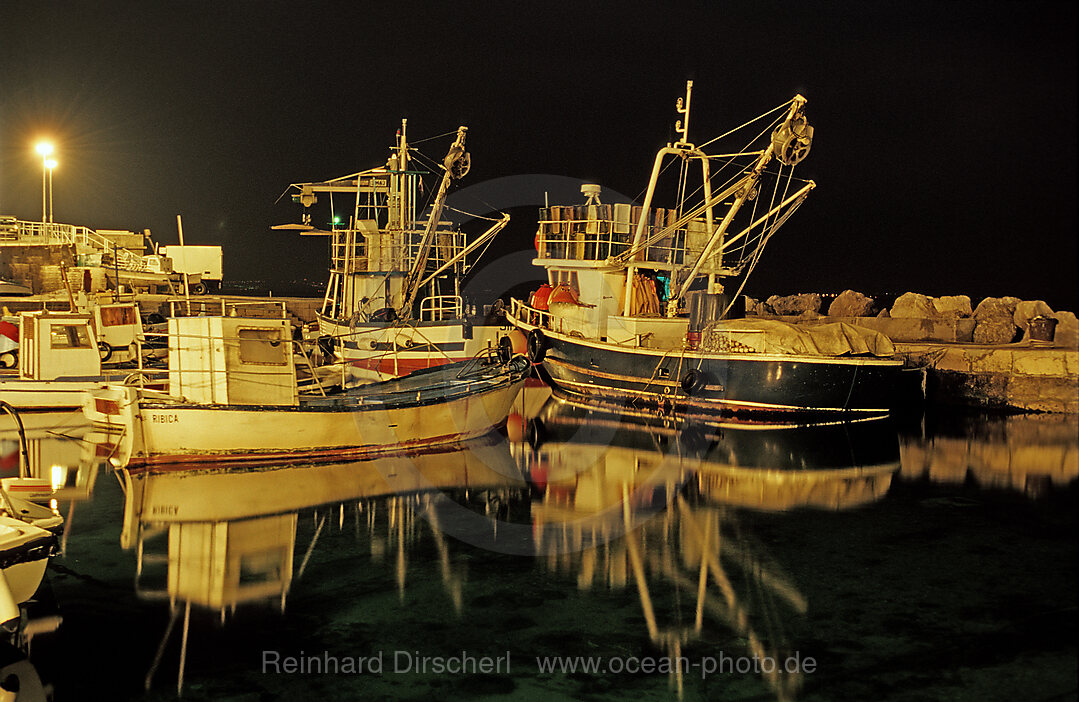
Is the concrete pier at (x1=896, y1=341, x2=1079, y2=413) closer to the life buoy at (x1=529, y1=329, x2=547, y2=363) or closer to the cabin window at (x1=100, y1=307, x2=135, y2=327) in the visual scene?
the life buoy at (x1=529, y1=329, x2=547, y2=363)

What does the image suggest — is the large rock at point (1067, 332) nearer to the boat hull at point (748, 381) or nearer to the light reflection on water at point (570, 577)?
the boat hull at point (748, 381)

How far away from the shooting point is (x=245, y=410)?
16781 millimetres

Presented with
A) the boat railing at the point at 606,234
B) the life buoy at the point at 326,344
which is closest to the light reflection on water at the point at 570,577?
the life buoy at the point at 326,344

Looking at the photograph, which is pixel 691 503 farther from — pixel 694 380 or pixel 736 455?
pixel 694 380

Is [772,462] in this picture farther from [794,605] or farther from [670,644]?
[670,644]

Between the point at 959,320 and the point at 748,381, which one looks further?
the point at 959,320

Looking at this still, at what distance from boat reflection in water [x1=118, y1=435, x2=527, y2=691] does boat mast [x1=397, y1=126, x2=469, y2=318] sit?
1134 cm

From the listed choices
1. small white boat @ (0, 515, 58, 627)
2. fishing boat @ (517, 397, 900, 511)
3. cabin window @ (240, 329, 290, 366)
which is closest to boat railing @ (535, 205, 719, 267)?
fishing boat @ (517, 397, 900, 511)

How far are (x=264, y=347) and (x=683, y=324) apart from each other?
587 inches

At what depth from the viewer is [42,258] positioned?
40875mm

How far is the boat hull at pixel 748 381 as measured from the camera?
2333 cm

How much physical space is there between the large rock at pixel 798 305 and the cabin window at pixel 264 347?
113 ft

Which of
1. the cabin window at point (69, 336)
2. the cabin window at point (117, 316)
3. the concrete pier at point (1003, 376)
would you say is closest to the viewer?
the cabin window at point (69, 336)

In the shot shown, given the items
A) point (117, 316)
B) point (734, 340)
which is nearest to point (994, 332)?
point (734, 340)
